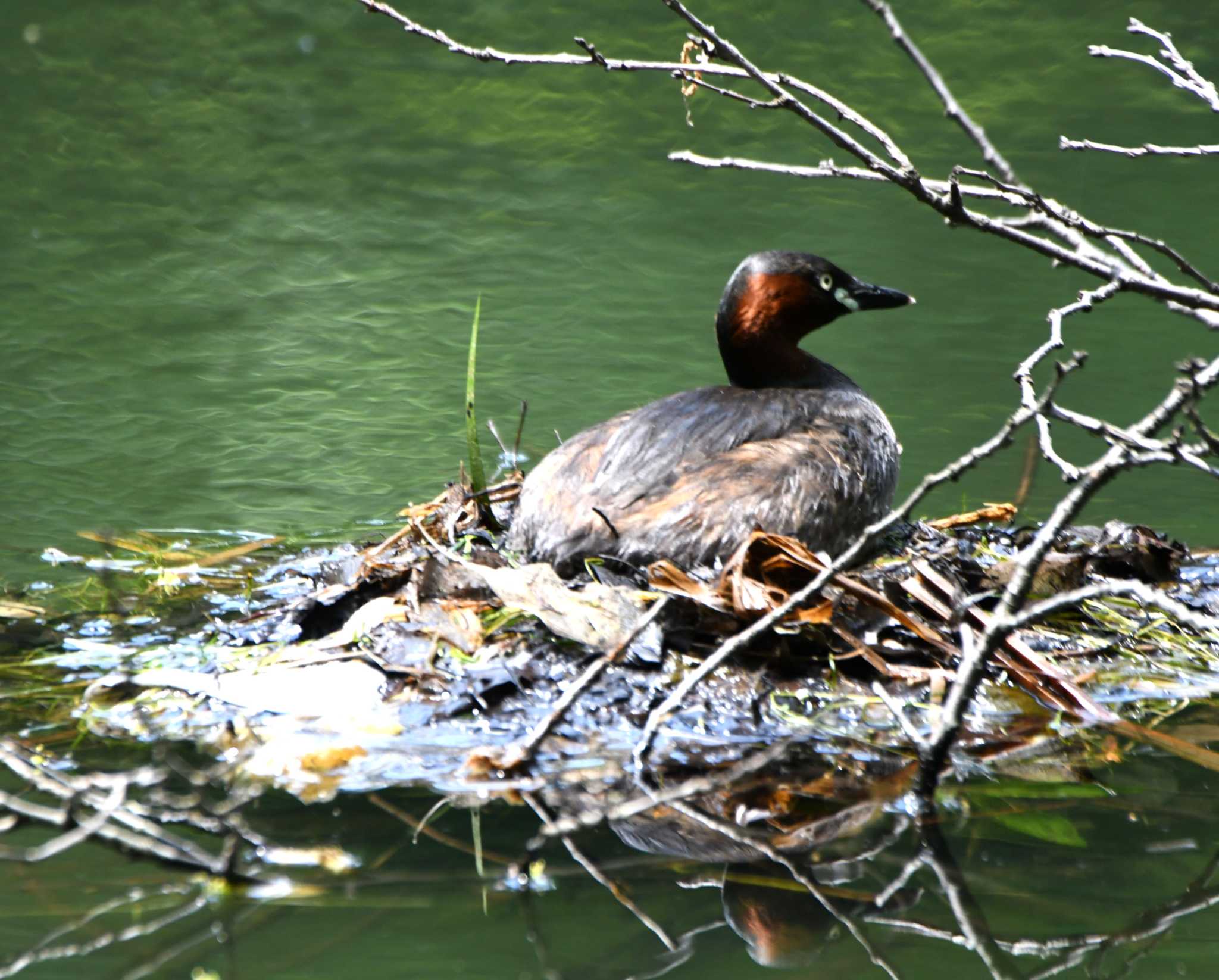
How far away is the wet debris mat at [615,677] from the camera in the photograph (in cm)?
311

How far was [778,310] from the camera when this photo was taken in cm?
485

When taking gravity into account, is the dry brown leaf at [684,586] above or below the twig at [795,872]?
above

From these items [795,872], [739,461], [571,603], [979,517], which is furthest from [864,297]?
[795,872]

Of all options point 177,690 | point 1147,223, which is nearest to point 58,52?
point 1147,223

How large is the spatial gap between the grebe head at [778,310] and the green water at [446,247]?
95 centimetres

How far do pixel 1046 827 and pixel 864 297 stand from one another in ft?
8.33

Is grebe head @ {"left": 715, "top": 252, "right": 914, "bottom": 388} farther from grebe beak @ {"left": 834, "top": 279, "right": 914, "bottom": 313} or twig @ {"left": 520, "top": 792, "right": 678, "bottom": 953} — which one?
twig @ {"left": 520, "top": 792, "right": 678, "bottom": 953}

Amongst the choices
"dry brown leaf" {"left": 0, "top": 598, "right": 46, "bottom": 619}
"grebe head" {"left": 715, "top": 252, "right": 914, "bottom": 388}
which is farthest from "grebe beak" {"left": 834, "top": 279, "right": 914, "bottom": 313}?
"dry brown leaf" {"left": 0, "top": 598, "right": 46, "bottom": 619}

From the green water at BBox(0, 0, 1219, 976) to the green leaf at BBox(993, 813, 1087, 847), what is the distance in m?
0.06

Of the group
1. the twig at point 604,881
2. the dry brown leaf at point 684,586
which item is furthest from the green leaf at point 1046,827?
the dry brown leaf at point 684,586

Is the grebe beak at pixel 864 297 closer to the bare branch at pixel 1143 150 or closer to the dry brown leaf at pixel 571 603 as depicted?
the dry brown leaf at pixel 571 603

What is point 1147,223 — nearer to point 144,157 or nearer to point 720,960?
point 144,157

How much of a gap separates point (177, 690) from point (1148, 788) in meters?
2.20

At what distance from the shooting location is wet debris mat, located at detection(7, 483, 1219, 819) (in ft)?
10.2
